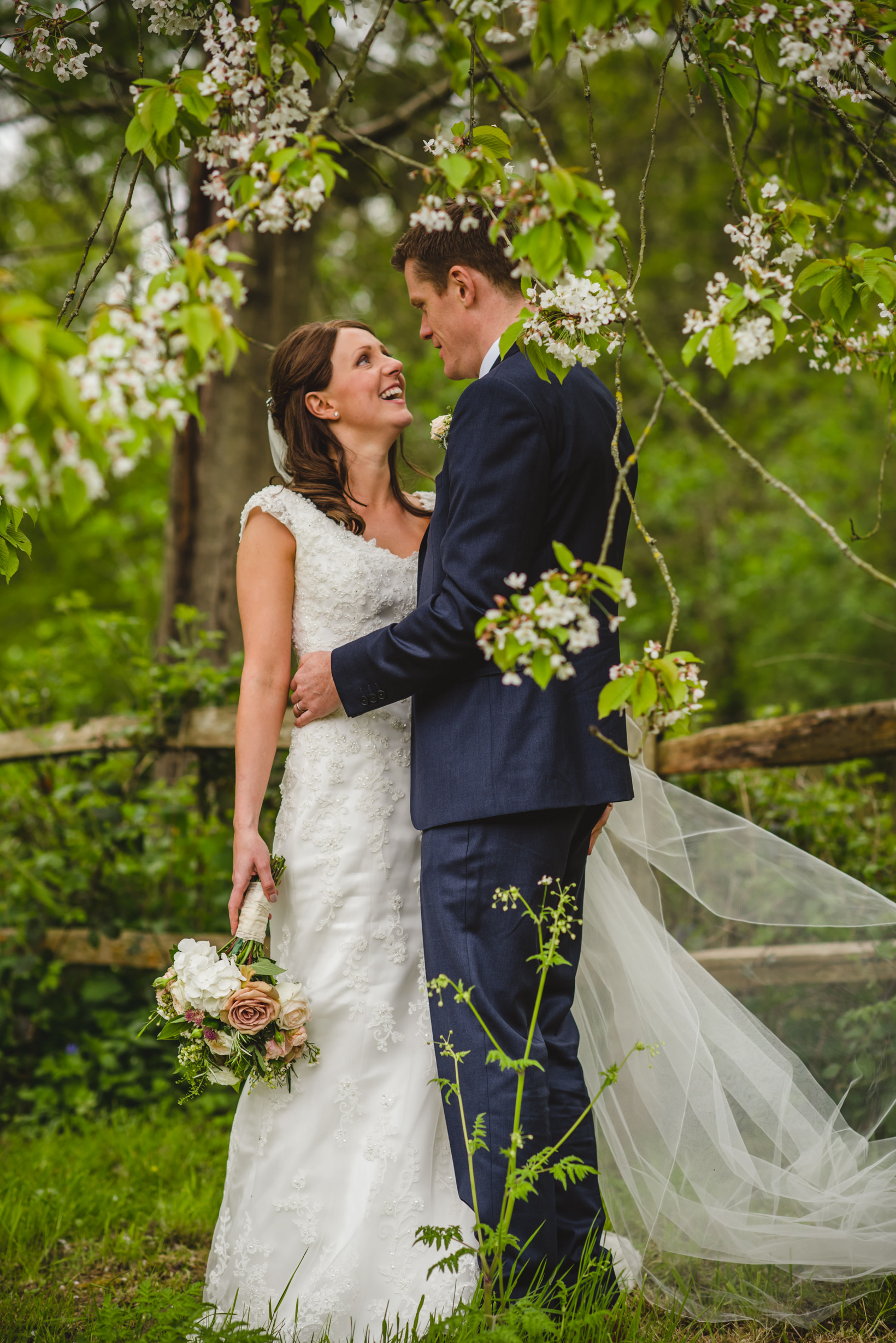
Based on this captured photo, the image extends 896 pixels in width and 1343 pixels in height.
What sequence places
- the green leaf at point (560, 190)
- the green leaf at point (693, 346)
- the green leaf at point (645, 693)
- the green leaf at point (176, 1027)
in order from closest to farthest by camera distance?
the green leaf at point (560, 190) < the green leaf at point (645, 693) < the green leaf at point (693, 346) < the green leaf at point (176, 1027)

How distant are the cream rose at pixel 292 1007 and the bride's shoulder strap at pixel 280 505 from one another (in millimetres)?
1121

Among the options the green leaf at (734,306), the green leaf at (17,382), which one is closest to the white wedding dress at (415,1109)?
the green leaf at (734,306)

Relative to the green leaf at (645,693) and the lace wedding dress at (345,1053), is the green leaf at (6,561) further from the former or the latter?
the green leaf at (645,693)

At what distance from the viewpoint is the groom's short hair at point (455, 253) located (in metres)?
2.37

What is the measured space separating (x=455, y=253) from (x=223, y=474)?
9.68ft

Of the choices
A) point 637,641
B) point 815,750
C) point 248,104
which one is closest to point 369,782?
point 248,104

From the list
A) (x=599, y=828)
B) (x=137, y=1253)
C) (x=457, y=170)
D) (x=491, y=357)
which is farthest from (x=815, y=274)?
(x=137, y=1253)

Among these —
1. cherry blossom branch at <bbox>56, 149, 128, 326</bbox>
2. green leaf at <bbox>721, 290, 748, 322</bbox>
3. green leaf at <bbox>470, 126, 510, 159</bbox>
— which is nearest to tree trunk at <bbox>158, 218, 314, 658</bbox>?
cherry blossom branch at <bbox>56, 149, 128, 326</bbox>

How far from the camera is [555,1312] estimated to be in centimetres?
213

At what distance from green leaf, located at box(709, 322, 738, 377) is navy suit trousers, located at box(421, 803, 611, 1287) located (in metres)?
1.02

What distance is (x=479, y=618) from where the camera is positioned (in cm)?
221

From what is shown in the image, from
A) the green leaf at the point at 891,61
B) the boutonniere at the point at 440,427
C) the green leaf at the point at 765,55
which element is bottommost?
the boutonniere at the point at 440,427

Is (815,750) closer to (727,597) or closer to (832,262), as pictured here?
(832,262)

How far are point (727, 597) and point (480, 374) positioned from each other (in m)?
8.81
